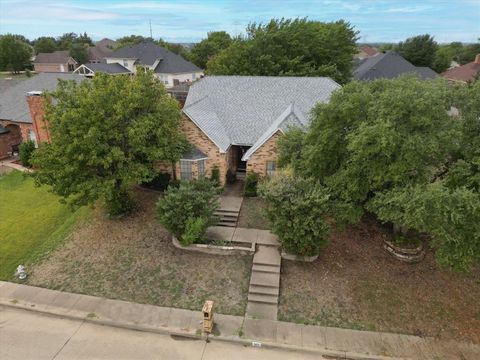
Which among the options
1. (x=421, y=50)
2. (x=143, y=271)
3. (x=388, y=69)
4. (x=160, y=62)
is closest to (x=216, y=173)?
(x=143, y=271)

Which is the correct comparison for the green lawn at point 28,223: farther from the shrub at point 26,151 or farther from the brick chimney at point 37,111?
the brick chimney at point 37,111

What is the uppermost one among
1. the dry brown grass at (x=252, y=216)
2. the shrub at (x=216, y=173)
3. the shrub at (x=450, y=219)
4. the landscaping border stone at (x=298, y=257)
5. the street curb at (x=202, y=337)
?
the shrub at (x=450, y=219)

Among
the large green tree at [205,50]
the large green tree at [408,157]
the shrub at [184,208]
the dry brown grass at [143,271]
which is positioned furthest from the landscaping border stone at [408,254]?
the large green tree at [205,50]

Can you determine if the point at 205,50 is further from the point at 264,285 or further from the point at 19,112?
the point at 264,285

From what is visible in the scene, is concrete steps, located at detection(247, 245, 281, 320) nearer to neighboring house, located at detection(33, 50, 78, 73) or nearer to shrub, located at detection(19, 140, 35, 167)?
shrub, located at detection(19, 140, 35, 167)

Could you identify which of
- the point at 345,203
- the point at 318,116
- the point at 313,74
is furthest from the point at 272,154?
the point at 313,74
